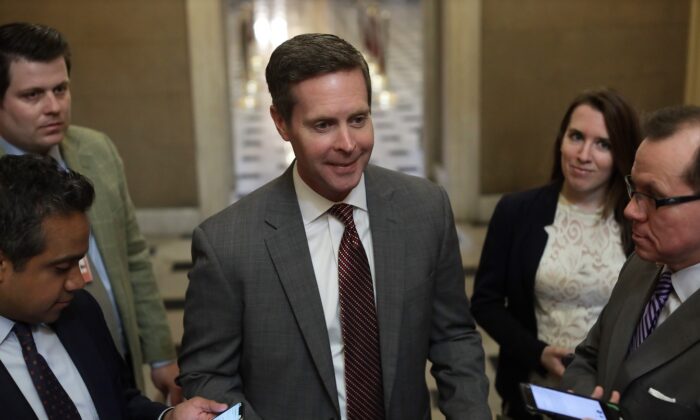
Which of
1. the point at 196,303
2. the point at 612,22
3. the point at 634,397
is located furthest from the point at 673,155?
the point at 612,22

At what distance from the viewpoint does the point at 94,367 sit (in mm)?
2223

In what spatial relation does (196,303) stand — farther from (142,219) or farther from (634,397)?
(142,219)

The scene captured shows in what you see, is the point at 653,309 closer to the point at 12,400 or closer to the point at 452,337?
the point at 452,337

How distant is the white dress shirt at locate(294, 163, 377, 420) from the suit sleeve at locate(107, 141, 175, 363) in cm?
119

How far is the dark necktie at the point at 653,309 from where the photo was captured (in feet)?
7.07

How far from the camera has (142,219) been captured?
7512mm

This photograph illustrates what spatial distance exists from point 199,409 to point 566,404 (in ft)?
2.87

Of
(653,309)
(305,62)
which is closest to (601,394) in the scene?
(653,309)

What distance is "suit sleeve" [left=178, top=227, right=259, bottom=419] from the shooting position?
83.7 inches

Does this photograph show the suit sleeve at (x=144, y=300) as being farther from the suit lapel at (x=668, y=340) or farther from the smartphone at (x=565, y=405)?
the suit lapel at (x=668, y=340)

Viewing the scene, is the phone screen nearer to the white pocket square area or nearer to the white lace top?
the white pocket square area

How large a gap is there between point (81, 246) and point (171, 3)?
530 cm

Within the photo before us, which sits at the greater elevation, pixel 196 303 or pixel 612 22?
pixel 612 22

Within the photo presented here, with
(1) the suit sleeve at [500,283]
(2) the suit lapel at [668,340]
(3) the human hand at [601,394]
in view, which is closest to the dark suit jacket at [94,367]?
(3) the human hand at [601,394]
